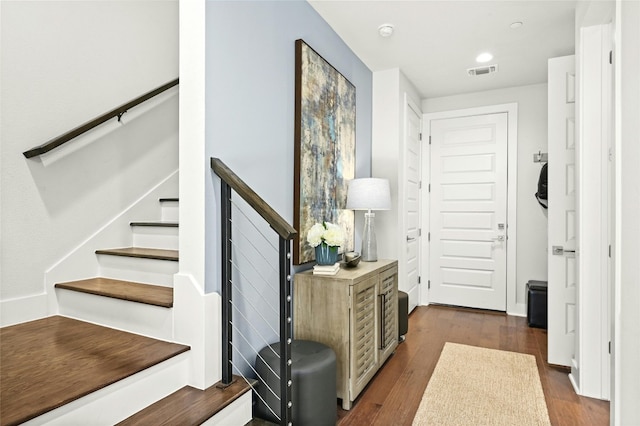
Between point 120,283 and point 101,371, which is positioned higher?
point 120,283

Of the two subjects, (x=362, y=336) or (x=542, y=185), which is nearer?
(x=362, y=336)

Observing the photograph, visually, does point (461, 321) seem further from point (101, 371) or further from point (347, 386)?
point (101, 371)

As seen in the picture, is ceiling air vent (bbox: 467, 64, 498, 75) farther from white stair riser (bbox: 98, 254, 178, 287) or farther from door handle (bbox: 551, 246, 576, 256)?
white stair riser (bbox: 98, 254, 178, 287)

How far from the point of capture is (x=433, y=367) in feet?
9.18

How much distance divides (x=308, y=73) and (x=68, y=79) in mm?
1506

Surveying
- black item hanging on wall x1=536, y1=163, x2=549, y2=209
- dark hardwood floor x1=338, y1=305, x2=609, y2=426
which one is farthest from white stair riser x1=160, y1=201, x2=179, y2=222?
black item hanging on wall x1=536, y1=163, x2=549, y2=209

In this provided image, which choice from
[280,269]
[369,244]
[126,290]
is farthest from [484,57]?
[126,290]

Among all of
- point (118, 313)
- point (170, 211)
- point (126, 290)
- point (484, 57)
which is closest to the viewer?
point (118, 313)

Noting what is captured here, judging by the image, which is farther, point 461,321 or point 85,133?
point 461,321

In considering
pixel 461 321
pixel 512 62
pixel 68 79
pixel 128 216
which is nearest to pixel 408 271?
pixel 461 321

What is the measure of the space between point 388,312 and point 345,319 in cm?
83

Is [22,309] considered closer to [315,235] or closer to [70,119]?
[70,119]

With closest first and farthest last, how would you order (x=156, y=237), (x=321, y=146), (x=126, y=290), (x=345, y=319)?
1. (x=126, y=290)
2. (x=345, y=319)
3. (x=156, y=237)
4. (x=321, y=146)

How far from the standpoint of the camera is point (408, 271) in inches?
165
